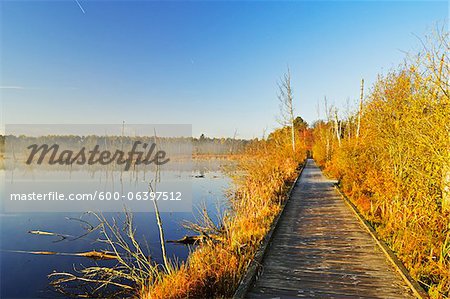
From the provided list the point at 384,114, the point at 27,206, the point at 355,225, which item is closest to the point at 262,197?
the point at 355,225

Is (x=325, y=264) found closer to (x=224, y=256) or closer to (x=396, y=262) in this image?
(x=396, y=262)

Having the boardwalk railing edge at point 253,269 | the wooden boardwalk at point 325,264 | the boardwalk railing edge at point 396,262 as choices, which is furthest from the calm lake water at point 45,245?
the boardwalk railing edge at point 396,262

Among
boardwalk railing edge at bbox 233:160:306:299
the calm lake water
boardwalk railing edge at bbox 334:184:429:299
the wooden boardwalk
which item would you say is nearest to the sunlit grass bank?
boardwalk railing edge at bbox 233:160:306:299

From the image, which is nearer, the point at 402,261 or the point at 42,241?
the point at 402,261

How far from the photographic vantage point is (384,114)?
6980mm

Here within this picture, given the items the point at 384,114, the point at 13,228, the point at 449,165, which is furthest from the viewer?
the point at 13,228

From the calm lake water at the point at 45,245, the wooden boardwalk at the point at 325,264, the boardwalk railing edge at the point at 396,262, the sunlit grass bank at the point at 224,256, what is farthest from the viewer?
the calm lake water at the point at 45,245

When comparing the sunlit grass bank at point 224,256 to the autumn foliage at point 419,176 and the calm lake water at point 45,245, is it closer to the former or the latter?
the calm lake water at point 45,245

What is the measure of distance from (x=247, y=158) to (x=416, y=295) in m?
7.78

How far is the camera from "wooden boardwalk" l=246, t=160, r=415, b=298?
3.53 m

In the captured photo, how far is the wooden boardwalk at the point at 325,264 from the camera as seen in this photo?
139 inches

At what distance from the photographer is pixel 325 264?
431 centimetres

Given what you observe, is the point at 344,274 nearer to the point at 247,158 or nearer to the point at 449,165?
the point at 449,165

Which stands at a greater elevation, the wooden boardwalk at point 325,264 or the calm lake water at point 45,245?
the wooden boardwalk at point 325,264
